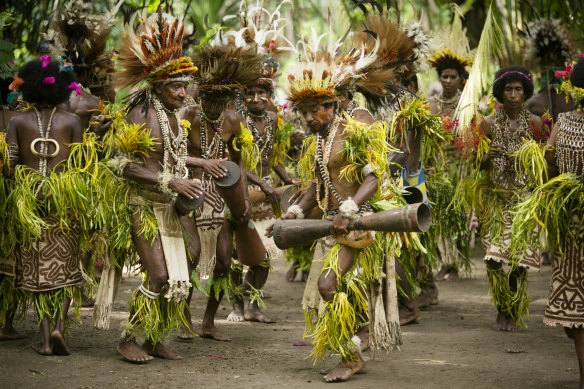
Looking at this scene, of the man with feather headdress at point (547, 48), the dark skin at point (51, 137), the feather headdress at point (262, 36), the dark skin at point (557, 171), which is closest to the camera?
the dark skin at point (557, 171)

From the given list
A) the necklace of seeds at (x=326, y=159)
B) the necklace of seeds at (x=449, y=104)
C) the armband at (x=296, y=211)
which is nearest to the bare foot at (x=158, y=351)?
the armband at (x=296, y=211)

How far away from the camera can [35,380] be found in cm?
485

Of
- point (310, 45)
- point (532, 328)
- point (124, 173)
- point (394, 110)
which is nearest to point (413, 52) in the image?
point (394, 110)

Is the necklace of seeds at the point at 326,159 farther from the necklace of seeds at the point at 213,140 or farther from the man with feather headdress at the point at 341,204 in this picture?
the necklace of seeds at the point at 213,140

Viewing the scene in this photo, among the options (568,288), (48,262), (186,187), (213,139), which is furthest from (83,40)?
(568,288)

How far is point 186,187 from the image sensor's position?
203 inches

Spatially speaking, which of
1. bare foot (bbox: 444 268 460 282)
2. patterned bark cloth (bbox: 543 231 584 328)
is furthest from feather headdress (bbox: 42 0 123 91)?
bare foot (bbox: 444 268 460 282)

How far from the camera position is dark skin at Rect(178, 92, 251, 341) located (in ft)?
19.3

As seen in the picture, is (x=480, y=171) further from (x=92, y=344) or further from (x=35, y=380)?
(x=35, y=380)

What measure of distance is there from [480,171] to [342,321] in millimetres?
A: 2649

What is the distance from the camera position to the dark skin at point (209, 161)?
5.88m

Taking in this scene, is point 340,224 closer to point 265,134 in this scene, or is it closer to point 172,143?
point 172,143

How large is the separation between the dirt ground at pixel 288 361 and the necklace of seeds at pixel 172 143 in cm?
137

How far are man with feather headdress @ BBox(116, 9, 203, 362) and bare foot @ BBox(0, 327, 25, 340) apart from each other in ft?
A: 3.41
